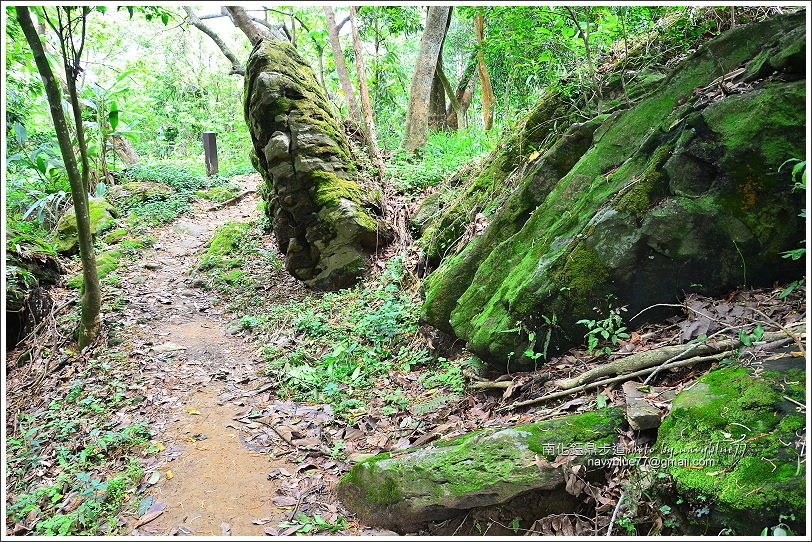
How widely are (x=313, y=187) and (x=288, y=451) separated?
4732mm

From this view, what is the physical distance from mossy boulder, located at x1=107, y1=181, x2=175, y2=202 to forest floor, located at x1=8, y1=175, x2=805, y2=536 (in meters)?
5.92

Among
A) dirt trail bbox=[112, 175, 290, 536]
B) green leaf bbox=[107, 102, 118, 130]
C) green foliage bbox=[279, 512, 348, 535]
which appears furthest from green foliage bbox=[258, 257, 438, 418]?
green leaf bbox=[107, 102, 118, 130]

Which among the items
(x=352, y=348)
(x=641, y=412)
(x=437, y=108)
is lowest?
(x=352, y=348)

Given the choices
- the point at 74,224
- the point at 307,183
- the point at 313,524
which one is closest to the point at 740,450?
the point at 313,524

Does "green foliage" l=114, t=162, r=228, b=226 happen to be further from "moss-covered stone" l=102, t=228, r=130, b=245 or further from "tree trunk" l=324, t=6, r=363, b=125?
"tree trunk" l=324, t=6, r=363, b=125

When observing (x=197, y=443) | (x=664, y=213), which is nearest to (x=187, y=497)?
(x=197, y=443)

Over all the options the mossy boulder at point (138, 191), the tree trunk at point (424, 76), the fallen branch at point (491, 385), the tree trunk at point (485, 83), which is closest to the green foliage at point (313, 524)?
the fallen branch at point (491, 385)

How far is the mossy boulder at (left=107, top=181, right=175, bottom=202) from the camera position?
12.4m

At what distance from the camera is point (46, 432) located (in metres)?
4.75

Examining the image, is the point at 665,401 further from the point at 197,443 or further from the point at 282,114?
the point at 282,114

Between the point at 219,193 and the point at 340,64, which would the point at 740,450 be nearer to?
the point at 340,64

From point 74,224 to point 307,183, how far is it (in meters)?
5.25

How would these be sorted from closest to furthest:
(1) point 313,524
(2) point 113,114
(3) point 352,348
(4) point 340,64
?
(1) point 313,524 < (3) point 352,348 < (2) point 113,114 < (4) point 340,64

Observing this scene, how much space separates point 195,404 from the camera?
5.07 meters
